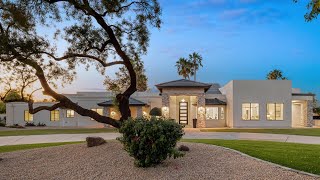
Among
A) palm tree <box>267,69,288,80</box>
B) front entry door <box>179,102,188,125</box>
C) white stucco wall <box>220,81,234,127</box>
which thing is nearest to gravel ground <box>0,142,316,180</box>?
white stucco wall <box>220,81,234,127</box>

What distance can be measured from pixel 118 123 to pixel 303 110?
28.8m

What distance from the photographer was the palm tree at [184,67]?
2199 inches

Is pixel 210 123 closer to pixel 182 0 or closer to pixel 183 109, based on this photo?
pixel 183 109

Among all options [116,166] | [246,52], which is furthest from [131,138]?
[246,52]

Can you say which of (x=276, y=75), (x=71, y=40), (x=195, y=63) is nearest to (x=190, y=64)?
(x=195, y=63)

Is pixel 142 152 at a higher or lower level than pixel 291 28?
lower

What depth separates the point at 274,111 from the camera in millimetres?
32562

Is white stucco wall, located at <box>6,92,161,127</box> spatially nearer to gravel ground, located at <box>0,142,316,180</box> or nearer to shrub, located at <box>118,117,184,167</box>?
gravel ground, located at <box>0,142,316,180</box>

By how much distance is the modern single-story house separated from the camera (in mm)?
31688

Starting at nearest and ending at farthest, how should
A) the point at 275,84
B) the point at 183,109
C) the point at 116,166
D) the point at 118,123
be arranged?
the point at 116,166, the point at 118,123, the point at 275,84, the point at 183,109

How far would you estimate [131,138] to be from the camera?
8656 millimetres

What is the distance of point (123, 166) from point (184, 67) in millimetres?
47672

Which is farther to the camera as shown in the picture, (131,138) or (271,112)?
(271,112)

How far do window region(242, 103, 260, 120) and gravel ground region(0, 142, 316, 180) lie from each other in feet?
72.4
